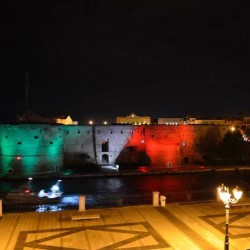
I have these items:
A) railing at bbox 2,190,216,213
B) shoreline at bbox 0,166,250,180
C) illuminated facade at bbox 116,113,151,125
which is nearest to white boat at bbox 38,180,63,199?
railing at bbox 2,190,216,213

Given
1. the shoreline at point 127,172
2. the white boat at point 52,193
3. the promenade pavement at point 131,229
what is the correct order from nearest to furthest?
1. the promenade pavement at point 131,229
2. the white boat at point 52,193
3. the shoreline at point 127,172

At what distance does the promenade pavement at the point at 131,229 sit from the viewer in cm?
1150

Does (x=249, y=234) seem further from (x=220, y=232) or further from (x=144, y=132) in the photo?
(x=144, y=132)

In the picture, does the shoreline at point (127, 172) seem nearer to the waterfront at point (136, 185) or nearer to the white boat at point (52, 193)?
the waterfront at point (136, 185)

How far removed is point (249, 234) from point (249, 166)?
3047 cm

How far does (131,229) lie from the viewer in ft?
42.4

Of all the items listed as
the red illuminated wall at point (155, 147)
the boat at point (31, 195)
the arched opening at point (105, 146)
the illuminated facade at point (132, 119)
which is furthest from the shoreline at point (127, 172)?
the illuminated facade at point (132, 119)

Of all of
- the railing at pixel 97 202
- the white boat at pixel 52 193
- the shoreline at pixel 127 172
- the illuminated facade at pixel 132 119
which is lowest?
the railing at pixel 97 202

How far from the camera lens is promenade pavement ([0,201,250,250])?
11500 millimetres

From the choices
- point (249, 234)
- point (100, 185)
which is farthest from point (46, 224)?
point (100, 185)

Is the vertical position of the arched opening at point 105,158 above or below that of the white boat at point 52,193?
above

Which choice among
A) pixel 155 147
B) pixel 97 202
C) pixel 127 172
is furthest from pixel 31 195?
pixel 155 147

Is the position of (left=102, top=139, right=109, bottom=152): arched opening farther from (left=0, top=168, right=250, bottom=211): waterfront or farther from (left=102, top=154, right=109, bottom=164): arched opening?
(left=0, top=168, right=250, bottom=211): waterfront

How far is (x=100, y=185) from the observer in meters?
31.5
